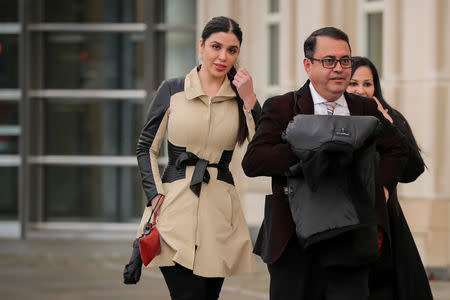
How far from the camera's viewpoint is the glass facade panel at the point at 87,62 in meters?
14.2

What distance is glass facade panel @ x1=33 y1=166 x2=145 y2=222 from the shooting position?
1423 centimetres

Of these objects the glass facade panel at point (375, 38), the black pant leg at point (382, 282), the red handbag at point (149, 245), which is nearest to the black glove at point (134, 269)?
the red handbag at point (149, 245)

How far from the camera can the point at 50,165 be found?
46.9 ft

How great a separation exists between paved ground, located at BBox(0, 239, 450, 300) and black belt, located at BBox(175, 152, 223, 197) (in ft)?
11.2

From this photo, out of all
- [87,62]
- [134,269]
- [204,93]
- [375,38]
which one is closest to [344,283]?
[134,269]

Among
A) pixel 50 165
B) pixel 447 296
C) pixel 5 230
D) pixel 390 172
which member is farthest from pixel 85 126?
pixel 390 172

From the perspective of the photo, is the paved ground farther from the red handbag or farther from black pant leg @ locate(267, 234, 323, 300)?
black pant leg @ locate(267, 234, 323, 300)

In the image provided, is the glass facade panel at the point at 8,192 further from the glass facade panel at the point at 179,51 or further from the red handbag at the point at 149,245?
the red handbag at the point at 149,245

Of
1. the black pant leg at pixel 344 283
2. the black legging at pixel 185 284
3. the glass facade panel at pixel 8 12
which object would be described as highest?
the glass facade panel at pixel 8 12

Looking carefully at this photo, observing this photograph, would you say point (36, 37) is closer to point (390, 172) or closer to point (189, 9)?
point (189, 9)

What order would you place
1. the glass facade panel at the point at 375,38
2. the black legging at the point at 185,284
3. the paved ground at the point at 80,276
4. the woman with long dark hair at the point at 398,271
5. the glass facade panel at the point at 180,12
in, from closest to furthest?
the woman with long dark hair at the point at 398,271
the black legging at the point at 185,284
the paved ground at the point at 80,276
the glass facade panel at the point at 375,38
the glass facade panel at the point at 180,12

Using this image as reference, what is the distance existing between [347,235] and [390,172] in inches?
21.7

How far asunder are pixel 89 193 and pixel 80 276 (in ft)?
11.5

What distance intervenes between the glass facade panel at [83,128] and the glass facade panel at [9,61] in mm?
481
